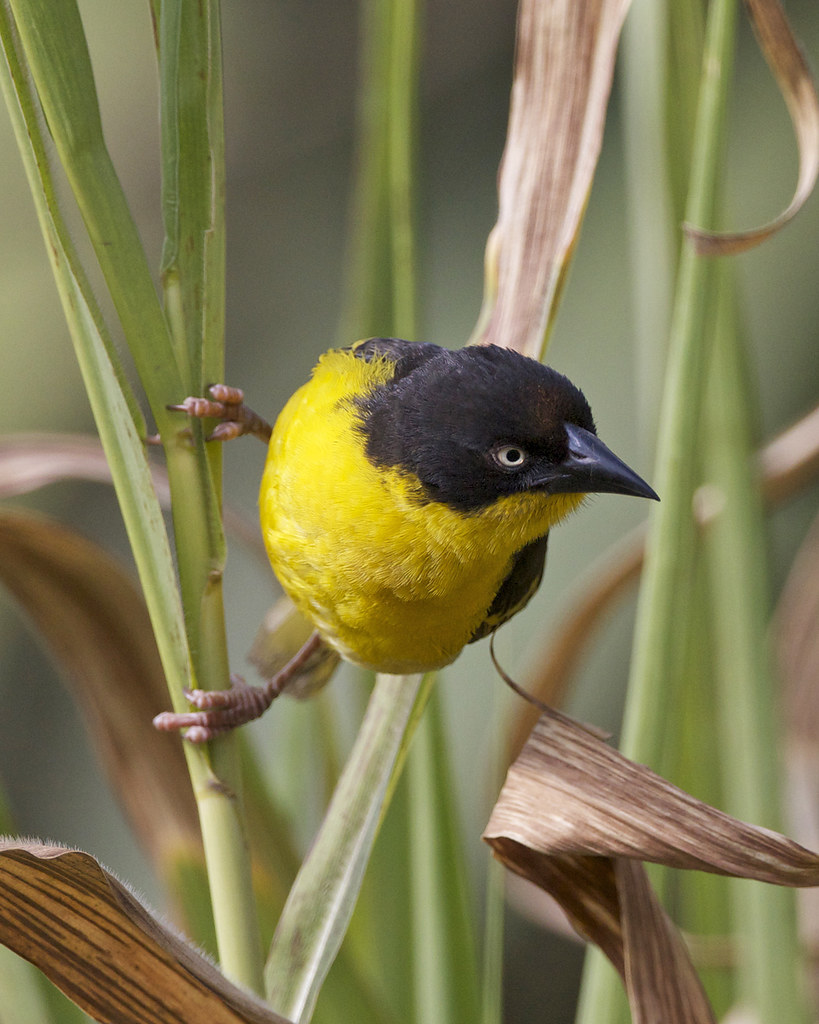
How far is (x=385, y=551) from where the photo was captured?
110 cm

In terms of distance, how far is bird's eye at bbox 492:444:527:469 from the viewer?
1074 mm

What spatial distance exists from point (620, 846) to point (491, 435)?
19.2 inches

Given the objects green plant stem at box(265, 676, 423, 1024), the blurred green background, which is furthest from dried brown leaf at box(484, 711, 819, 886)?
the blurred green background

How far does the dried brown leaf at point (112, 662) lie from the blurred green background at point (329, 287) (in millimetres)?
950

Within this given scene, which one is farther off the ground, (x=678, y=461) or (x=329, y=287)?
(x=329, y=287)

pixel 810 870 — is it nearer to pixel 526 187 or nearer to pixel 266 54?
pixel 526 187

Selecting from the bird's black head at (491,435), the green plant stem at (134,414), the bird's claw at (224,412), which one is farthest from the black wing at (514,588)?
the green plant stem at (134,414)

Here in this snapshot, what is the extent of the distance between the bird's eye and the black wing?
15 cm

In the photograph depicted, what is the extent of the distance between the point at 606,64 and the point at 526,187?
141mm

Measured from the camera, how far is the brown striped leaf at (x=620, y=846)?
66 cm

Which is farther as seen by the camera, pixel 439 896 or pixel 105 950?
pixel 439 896

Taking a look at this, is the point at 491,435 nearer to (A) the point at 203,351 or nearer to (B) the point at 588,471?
(B) the point at 588,471

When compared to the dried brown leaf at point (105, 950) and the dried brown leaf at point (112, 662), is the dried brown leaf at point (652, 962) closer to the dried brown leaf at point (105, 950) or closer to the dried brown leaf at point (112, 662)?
the dried brown leaf at point (105, 950)

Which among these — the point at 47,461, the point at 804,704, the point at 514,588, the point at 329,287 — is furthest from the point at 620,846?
the point at 329,287
